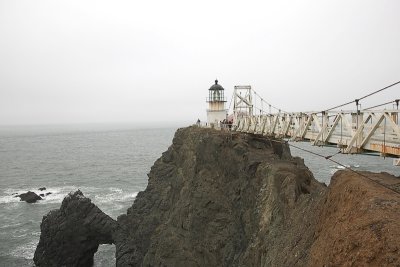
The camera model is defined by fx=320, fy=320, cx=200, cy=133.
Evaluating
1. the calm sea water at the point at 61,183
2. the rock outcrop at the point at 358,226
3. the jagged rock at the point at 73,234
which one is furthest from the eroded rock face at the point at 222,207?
the calm sea water at the point at 61,183

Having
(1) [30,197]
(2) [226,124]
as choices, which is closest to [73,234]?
(2) [226,124]

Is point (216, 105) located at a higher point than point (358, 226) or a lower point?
higher

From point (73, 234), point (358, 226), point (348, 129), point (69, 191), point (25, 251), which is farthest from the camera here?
point (69, 191)

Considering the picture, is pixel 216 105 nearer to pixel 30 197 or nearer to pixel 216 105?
pixel 216 105

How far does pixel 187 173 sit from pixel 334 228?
1903 centimetres

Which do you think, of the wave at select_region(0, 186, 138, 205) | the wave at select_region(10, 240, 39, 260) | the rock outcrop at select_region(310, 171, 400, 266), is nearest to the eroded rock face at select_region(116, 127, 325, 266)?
the rock outcrop at select_region(310, 171, 400, 266)

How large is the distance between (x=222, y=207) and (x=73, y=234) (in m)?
16.1

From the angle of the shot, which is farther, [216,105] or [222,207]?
[216,105]

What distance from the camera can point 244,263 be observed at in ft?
57.4

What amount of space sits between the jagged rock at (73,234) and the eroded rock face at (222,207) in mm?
2776

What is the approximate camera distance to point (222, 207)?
76.1ft

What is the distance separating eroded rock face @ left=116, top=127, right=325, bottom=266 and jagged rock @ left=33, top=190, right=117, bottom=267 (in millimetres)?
2776

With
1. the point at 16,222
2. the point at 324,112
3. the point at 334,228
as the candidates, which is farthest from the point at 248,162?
the point at 16,222

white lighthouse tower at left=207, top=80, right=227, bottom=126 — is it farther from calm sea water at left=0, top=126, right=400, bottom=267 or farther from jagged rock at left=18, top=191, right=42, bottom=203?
jagged rock at left=18, top=191, right=42, bottom=203
